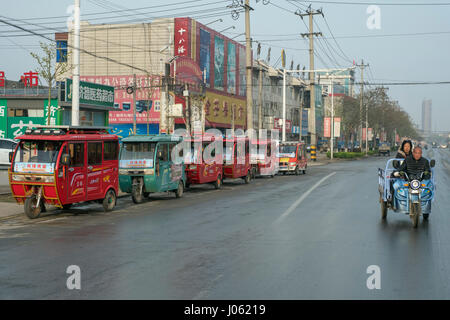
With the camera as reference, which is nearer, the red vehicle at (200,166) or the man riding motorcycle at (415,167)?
the man riding motorcycle at (415,167)

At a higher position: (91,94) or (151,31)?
(151,31)

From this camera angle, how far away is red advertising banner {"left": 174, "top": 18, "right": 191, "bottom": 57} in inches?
2088

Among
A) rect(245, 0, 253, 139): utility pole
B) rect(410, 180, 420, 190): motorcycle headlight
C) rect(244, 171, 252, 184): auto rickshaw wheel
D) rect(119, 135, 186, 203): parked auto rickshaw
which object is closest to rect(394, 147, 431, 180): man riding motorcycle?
rect(410, 180, 420, 190): motorcycle headlight

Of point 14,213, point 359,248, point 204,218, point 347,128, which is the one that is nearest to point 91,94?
point 14,213

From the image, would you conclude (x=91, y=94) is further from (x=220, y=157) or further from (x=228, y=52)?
(x=228, y=52)

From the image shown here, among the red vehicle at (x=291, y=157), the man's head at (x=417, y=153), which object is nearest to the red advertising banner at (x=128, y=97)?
the red vehicle at (x=291, y=157)

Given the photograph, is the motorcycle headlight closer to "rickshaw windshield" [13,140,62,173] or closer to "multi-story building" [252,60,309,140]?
"rickshaw windshield" [13,140,62,173]

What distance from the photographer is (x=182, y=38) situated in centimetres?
5319

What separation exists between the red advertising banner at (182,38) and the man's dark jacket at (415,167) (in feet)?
138

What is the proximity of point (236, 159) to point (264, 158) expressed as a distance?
674 centimetres

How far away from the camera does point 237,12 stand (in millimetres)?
38656

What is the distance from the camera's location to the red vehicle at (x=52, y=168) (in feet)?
47.5

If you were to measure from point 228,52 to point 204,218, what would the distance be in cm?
5054

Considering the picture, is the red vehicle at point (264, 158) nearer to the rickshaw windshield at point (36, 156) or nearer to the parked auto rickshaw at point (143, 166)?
the parked auto rickshaw at point (143, 166)
